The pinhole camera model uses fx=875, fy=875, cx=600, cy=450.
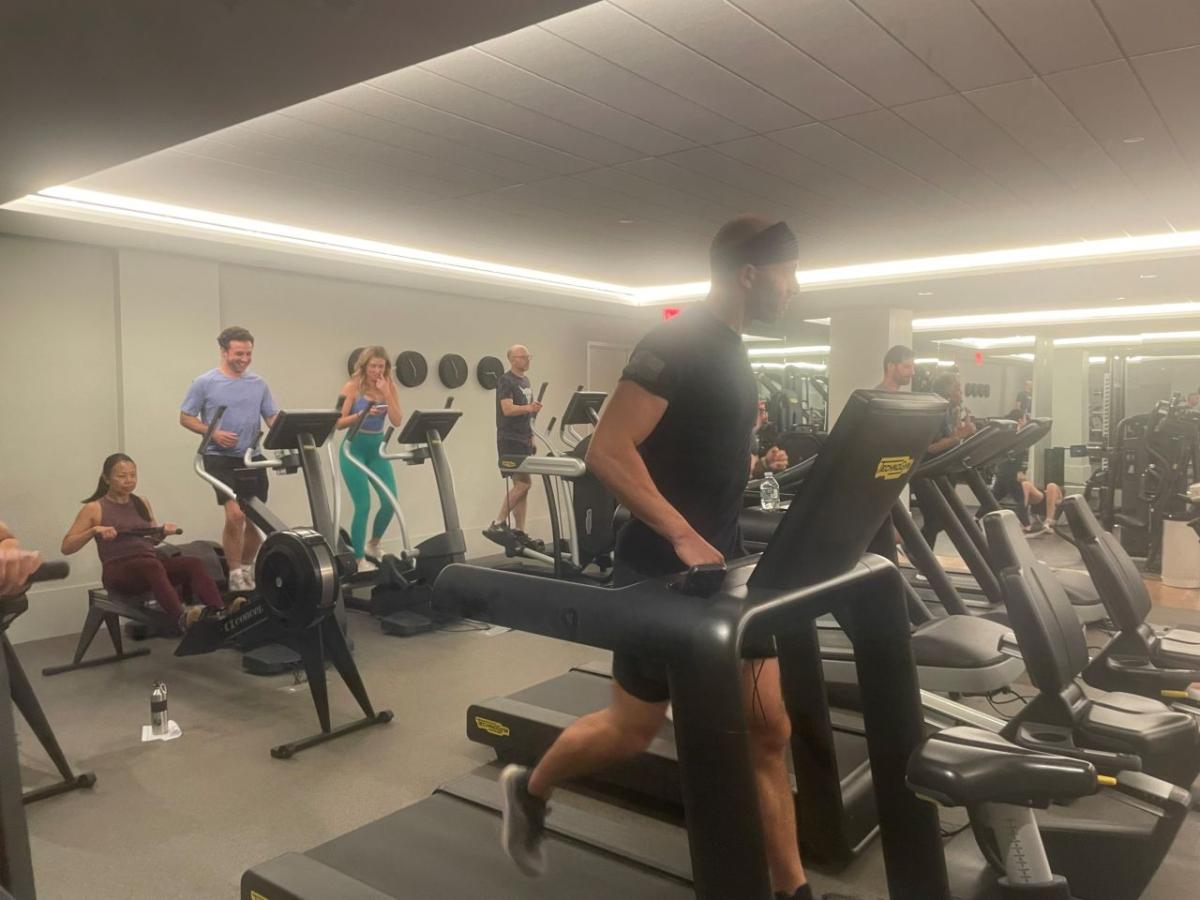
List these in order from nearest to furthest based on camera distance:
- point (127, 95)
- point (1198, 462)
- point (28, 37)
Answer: point (28, 37), point (127, 95), point (1198, 462)

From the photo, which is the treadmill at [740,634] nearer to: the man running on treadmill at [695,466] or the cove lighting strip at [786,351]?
the man running on treadmill at [695,466]

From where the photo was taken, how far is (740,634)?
1330 mm

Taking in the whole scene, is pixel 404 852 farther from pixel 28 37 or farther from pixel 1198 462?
pixel 1198 462

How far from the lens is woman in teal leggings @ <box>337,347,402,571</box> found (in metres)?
5.04

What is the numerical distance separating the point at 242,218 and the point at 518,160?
221 centimetres

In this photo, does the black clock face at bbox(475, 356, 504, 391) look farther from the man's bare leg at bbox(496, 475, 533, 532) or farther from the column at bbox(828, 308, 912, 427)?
the column at bbox(828, 308, 912, 427)

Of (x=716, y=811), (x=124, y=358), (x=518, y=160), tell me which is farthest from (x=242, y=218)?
(x=716, y=811)

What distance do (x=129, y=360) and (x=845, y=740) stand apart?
15.3 feet

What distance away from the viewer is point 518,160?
423cm

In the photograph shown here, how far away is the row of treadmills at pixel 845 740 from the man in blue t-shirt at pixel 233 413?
235cm

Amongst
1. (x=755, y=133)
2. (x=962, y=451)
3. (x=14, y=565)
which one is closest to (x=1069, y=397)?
(x=962, y=451)

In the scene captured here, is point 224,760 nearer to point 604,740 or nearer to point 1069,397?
point 604,740

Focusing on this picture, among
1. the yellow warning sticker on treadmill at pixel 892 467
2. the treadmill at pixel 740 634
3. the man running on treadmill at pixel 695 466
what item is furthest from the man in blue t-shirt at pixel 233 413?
the yellow warning sticker on treadmill at pixel 892 467

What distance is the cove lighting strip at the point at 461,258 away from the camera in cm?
471
